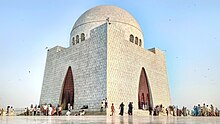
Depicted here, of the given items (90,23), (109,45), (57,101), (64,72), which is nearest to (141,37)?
(90,23)

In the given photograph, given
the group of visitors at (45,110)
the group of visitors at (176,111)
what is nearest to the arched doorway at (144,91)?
the group of visitors at (176,111)

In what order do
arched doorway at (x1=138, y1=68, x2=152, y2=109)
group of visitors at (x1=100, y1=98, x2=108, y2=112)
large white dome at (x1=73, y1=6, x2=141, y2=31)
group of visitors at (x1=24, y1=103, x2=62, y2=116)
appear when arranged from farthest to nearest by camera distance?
large white dome at (x1=73, y1=6, x2=141, y2=31)
arched doorway at (x1=138, y1=68, x2=152, y2=109)
group of visitors at (x1=24, y1=103, x2=62, y2=116)
group of visitors at (x1=100, y1=98, x2=108, y2=112)

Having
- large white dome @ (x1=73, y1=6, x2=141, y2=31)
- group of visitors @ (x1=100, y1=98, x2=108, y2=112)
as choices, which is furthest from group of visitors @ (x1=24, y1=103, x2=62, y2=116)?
large white dome @ (x1=73, y1=6, x2=141, y2=31)

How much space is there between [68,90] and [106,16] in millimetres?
7910

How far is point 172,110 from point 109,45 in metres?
8.90

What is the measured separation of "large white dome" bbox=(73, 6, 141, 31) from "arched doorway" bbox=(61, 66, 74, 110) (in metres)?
5.28

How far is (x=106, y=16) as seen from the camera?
2209 centimetres

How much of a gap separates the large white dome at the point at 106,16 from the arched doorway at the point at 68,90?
5.28 metres

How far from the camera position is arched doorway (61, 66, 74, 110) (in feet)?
66.3

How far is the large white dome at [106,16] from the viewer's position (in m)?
22.1

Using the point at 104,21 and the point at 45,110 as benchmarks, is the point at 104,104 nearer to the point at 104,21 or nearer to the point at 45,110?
the point at 45,110

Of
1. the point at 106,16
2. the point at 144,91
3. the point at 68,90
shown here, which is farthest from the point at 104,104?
the point at 106,16

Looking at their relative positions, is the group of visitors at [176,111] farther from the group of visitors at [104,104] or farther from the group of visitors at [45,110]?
the group of visitors at [45,110]

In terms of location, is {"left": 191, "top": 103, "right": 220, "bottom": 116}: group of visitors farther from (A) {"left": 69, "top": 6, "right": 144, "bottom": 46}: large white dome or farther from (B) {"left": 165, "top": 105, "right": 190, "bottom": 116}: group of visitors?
(A) {"left": 69, "top": 6, "right": 144, "bottom": 46}: large white dome
